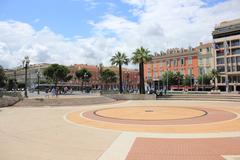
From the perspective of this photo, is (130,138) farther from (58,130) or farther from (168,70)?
(168,70)

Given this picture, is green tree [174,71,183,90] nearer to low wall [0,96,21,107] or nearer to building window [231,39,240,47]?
building window [231,39,240,47]

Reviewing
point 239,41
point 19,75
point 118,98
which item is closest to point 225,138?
point 118,98

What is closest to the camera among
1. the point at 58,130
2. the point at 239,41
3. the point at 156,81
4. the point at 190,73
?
the point at 58,130

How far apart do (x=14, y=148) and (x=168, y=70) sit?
104m

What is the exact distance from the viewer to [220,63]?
92.3 m

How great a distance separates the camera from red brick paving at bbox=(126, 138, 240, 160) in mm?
9281

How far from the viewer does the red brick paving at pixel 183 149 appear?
9.28 meters

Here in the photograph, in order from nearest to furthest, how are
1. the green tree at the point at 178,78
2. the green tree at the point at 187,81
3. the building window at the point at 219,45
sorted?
1. the building window at the point at 219,45
2. the green tree at the point at 187,81
3. the green tree at the point at 178,78

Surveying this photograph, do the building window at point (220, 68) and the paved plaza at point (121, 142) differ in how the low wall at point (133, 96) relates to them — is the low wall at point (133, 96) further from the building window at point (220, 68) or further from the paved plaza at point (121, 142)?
the building window at point (220, 68)

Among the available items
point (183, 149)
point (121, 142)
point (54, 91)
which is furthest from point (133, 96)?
point (183, 149)

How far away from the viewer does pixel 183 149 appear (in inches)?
412

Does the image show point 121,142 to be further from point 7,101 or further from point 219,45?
point 219,45

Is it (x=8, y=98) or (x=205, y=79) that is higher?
(x=205, y=79)

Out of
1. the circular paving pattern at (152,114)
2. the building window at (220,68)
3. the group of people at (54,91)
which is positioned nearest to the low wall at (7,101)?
the group of people at (54,91)
